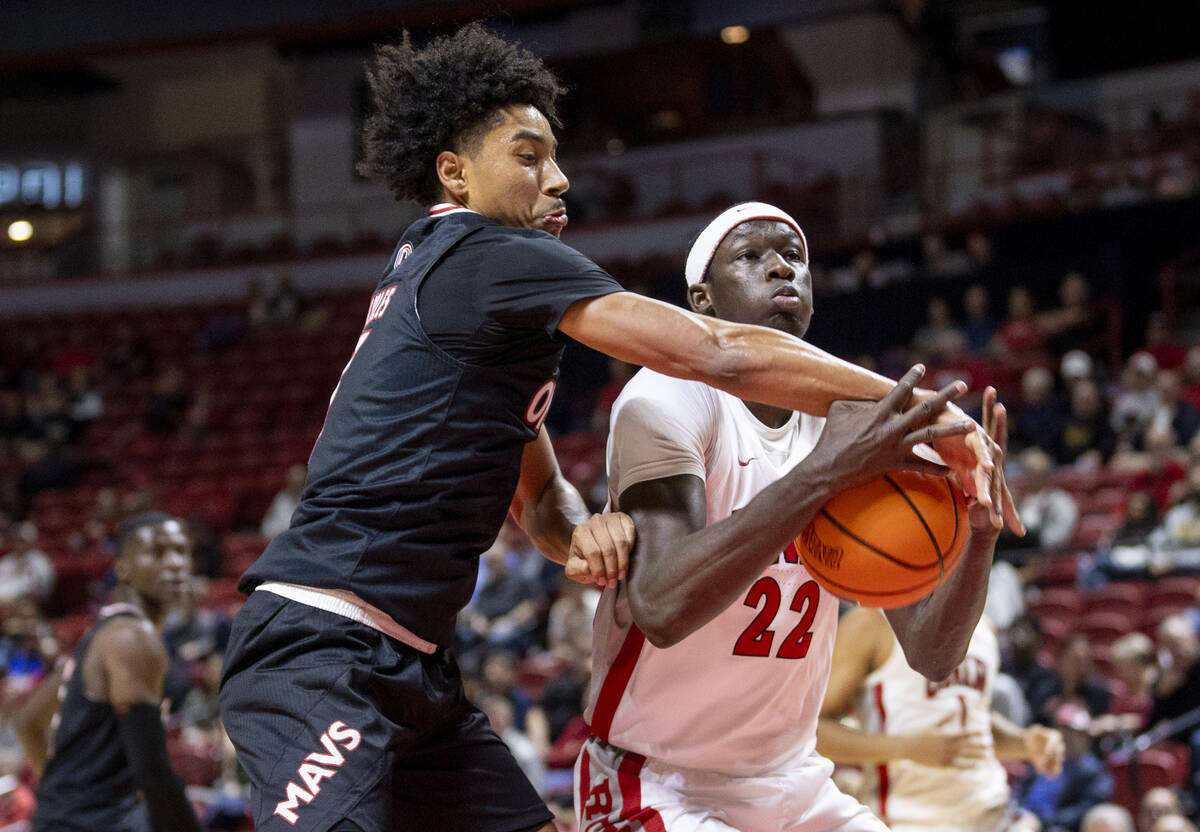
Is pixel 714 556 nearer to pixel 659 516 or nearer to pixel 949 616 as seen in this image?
pixel 659 516

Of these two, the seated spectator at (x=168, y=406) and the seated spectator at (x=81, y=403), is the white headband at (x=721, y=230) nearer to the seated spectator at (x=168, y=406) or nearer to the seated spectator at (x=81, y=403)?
the seated spectator at (x=168, y=406)

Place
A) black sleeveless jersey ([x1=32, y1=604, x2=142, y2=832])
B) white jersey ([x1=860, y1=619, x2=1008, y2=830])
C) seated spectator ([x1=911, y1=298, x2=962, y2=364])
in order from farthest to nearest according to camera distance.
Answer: seated spectator ([x1=911, y1=298, x2=962, y2=364]) → white jersey ([x1=860, y1=619, x2=1008, y2=830]) → black sleeveless jersey ([x1=32, y1=604, x2=142, y2=832])

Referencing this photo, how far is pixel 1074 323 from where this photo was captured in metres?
13.0

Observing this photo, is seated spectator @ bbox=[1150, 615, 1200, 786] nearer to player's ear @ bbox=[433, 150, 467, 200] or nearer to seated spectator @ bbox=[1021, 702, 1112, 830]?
seated spectator @ bbox=[1021, 702, 1112, 830]

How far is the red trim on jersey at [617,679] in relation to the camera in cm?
316

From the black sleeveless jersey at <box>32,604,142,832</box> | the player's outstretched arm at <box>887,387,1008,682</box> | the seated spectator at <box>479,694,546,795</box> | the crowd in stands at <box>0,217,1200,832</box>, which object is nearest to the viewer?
the player's outstretched arm at <box>887,387,1008,682</box>

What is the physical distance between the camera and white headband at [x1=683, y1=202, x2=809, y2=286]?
3371mm

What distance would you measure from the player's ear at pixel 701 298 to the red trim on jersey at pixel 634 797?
112 centimetres

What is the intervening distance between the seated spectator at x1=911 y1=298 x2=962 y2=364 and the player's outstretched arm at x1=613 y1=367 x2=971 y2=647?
404 inches

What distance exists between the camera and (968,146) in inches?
770

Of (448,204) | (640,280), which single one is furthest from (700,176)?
(448,204)

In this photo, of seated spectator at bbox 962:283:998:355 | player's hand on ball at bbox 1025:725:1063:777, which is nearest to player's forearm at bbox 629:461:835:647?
player's hand on ball at bbox 1025:725:1063:777

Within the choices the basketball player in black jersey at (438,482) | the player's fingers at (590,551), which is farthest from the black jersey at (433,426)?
the player's fingers at (590,551)

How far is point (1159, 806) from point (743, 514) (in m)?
4.95
